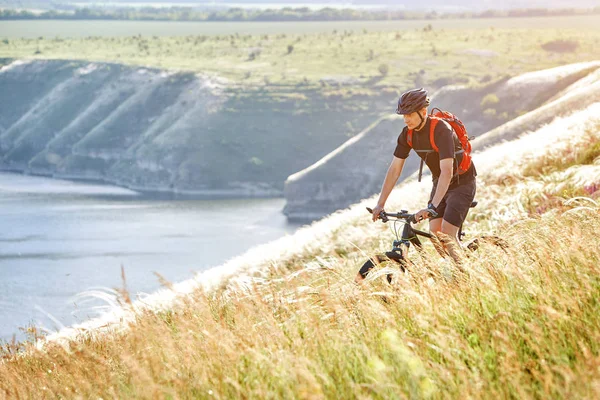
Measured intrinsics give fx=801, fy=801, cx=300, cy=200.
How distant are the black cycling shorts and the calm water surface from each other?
157ft

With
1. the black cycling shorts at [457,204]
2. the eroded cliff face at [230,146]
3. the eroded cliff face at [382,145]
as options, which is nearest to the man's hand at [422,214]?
the black cycling shorts at [457,204]

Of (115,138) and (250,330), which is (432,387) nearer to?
(250,330)

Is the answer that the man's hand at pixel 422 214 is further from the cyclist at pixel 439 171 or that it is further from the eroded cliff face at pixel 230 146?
the eroded cliff face at pixel 230 146

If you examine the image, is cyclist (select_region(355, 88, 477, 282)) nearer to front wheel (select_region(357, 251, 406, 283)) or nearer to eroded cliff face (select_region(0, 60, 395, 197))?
front wheel (select_region(357, 251, 406, 283))

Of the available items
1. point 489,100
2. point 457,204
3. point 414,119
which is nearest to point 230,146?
point 489,100

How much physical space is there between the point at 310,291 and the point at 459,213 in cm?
215

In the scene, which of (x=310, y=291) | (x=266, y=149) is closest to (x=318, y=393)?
(x=310, y=291)

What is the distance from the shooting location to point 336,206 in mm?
127438

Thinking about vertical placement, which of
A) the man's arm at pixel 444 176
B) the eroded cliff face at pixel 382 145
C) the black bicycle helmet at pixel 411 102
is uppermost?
the black bicycle helmet at pixel 411 102

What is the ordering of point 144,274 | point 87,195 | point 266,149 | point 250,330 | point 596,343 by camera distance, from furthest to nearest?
point 266,149
point 87,195
point 144,274
point 250,330
point 596,343

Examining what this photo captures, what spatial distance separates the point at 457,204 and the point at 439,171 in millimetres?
496

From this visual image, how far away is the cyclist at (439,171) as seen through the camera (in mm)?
8672

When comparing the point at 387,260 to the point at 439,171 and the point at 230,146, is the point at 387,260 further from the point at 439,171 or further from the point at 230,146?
the point at 230,146

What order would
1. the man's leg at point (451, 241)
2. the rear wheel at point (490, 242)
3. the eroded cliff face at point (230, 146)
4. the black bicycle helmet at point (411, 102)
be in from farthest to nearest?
the eroded cliff face at point (230, 146), the black bicycle helmet at point (411, 102), the rear wheel at point (490, 242), the man's leg at point (451, 241)
